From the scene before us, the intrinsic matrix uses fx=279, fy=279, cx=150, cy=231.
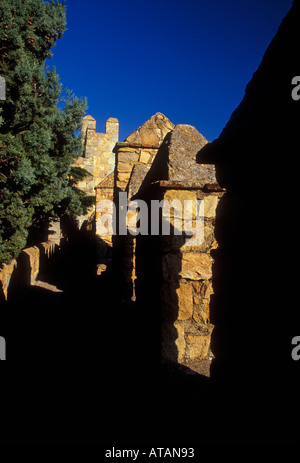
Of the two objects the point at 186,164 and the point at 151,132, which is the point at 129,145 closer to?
the point at 151,132

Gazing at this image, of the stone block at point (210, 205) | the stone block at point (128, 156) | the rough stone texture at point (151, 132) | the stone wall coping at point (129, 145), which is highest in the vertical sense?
the rough stone texture at point (151, 132)

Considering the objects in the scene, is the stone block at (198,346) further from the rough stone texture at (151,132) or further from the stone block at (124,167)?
the rough stone texture at (151,132)

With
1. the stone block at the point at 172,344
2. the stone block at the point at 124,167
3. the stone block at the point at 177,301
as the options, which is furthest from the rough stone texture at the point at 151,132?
the stone block at the point at 172,344

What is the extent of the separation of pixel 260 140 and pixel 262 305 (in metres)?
0.61

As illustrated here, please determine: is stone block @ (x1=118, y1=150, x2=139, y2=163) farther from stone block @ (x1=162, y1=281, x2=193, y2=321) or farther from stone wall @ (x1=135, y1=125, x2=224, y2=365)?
stone block @ (x1=162, y1=281, x2=193, y2=321)

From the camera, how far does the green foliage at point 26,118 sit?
22.5 ft

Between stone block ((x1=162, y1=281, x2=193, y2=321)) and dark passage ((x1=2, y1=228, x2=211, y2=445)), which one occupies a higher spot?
stone block ((x1=162, y1=281, x2=193, y2=321))

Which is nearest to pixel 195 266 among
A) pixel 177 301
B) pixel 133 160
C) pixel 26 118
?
pixel 177 301

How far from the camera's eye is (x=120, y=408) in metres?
2.29

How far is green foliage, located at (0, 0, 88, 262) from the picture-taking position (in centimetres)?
687

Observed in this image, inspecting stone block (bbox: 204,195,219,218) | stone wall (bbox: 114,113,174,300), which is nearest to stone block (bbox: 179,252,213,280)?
stone block (bbox: 204,195,219,218)

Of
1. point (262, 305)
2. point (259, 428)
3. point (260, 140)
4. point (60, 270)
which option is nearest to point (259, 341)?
point (262, 305)

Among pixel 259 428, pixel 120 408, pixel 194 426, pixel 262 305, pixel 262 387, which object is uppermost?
pixel 262 305
